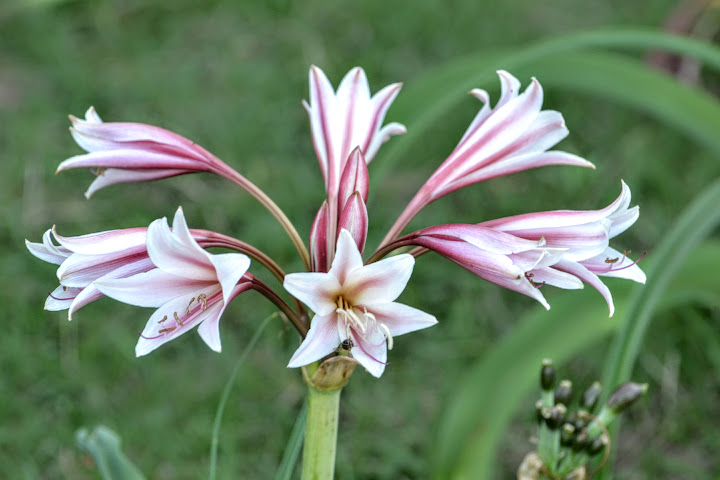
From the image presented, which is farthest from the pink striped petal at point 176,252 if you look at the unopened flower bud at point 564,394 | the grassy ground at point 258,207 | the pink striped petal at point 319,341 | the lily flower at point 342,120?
the grassy ground at point 258,207

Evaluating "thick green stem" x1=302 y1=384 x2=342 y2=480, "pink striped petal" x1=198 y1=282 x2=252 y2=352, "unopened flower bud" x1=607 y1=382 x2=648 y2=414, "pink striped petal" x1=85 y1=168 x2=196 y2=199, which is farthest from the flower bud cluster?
"pink striped petal" x1=85 y1=168 x2=196 y2=199

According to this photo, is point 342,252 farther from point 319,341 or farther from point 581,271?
point 581,271

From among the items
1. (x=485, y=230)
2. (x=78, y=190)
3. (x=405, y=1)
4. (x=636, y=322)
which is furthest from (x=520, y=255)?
(x=405, y=1)

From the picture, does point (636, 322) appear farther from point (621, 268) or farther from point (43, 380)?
point (43, 380)

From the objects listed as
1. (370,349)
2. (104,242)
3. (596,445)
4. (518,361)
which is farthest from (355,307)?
(518,361)

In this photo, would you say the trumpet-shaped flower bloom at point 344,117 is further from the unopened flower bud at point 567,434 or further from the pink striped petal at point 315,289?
the unopened flower bud at point 567,434
